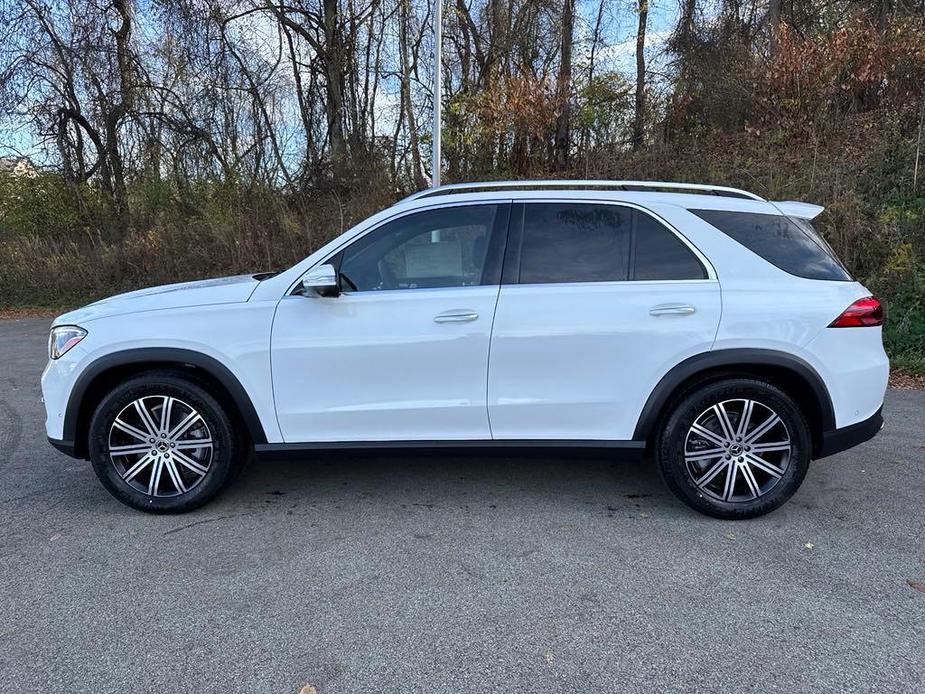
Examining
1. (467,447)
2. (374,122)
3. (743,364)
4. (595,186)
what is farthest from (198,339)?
(374,122)

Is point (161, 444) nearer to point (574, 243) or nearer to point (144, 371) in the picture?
point (144, 371)

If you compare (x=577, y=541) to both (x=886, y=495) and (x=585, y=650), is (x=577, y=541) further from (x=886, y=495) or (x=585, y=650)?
(x=886, y=495)

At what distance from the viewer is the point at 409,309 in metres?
3.35

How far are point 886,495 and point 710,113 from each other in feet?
36.1

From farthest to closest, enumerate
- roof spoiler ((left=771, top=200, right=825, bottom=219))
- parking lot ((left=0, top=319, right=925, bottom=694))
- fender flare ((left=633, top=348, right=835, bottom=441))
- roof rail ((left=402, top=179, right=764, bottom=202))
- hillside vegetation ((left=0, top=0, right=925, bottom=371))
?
1. hillside vegetation ((left=0, top=0, right=925, bottom=371))
2. roof rail ((left=402, top=179, right=764, bottom=202))
3. roof spoiler ((left=771, top=200, right=825, bottom=219))
4. fender flare ((left=633, top=348, right=835, bottom=441))
5. parking lot ((left=0, top=319, right=925, bottom=694))

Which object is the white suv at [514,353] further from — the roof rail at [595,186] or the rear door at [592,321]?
the roof rail at [595,186]

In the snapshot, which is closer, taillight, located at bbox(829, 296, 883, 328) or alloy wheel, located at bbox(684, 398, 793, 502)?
taillight, located at bbox(829, 296, 883, 328)

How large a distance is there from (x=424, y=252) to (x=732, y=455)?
6.84 ft

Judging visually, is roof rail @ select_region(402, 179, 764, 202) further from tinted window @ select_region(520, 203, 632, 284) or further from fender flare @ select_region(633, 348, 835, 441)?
fender flare @ select_region(633, 348, 835, 441)

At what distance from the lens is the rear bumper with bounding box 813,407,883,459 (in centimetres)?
335

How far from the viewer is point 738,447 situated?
3.39 metres

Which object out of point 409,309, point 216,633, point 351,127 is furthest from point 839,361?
point 351,127

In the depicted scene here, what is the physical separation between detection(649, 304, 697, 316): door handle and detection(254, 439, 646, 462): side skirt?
73 cm

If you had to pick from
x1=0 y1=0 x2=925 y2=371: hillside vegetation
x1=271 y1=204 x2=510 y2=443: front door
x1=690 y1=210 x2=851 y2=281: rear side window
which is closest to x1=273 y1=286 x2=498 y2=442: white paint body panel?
x1=271 y1=204 x2=510 y2=443: front door
